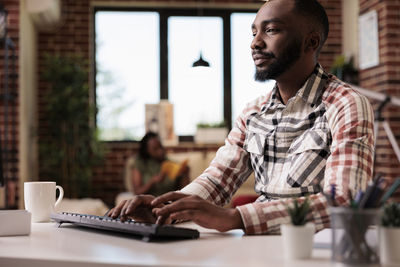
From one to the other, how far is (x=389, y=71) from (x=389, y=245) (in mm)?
4328

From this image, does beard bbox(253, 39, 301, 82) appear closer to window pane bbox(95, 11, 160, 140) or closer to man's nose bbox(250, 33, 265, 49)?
man's nose bbox(250, 33, 265, 49)

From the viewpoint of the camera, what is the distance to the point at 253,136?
168cm

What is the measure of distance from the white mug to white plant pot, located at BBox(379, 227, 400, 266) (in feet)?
3.05

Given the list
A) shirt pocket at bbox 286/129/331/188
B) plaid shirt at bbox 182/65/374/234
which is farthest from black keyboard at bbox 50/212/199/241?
shirt pocket at bbox 286/129/331/188

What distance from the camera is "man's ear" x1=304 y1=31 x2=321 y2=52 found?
1.69 metres

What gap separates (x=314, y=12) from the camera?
1695mm

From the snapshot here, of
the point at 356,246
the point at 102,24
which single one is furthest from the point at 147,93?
the point at 356,246

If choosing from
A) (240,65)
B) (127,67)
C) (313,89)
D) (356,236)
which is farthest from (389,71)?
(356,236)

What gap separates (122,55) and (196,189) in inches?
188

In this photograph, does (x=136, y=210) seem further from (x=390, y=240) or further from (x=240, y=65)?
(x=240, y=65)

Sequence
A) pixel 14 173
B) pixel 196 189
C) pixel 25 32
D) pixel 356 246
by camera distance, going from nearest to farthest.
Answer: pixel 356 246 → pixel 196 189 → pixel 14 173 → pixel 25 32

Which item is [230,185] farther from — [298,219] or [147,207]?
[298,219]

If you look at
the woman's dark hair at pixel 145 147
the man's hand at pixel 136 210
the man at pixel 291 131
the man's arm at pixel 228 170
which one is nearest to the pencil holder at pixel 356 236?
the man at pixel 291 131

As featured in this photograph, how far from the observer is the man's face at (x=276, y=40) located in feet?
5.29
